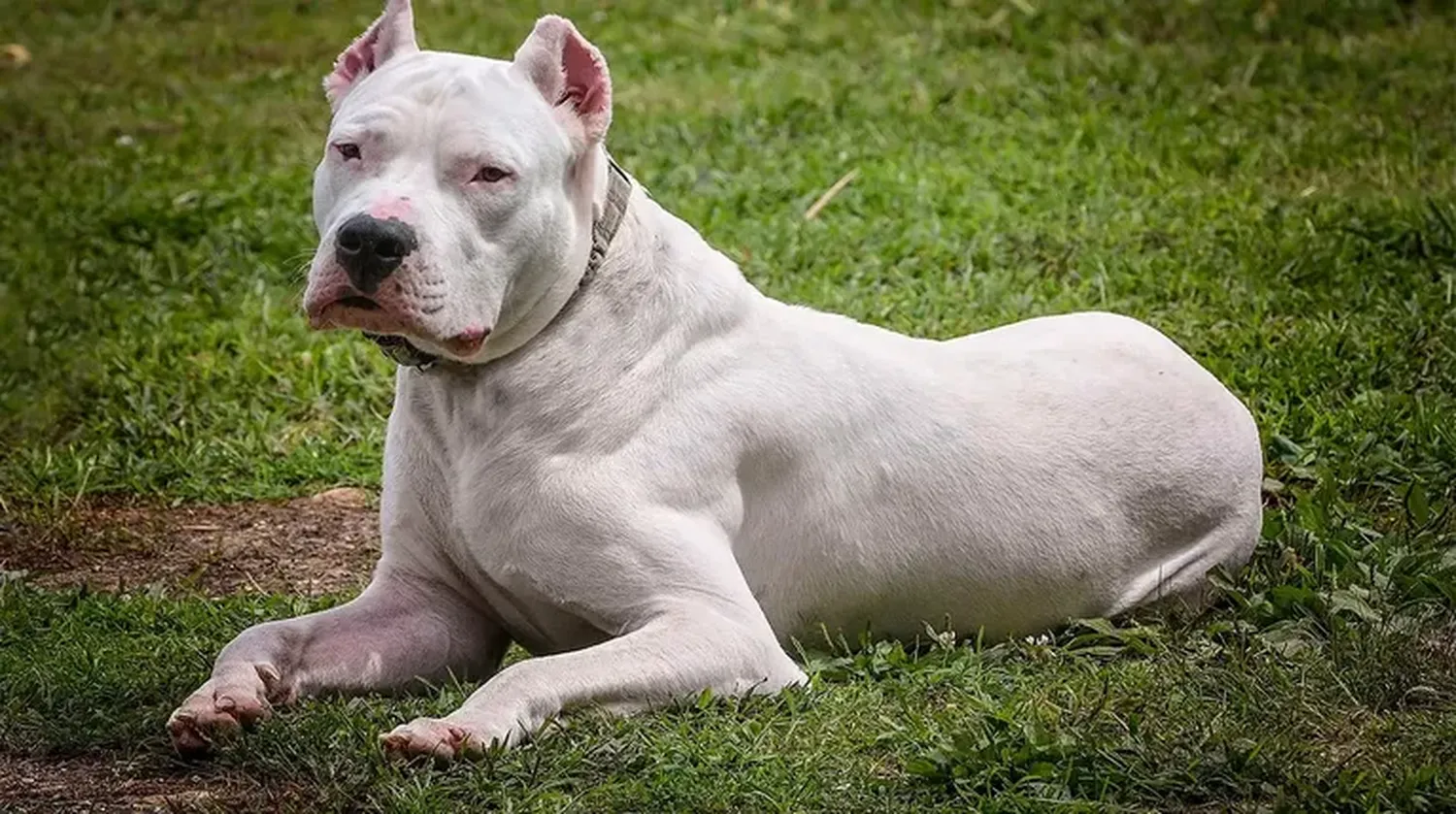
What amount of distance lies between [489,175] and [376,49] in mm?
598

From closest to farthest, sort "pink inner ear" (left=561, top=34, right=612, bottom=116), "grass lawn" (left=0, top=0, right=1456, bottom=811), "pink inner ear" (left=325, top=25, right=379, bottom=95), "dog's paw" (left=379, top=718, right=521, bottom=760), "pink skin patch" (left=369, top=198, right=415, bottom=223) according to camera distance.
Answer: "dog's paw" (left=379, top=718, right=521, bottom=760) < "grass lawn" (left=0, top=0, right=1456, bottom=811) < "pink skin patch" (left=369, top=198, right=415, bottom=223) < "pink inner ear" (left=561, top=34, right=612, bottom=116) < "pink inner ear" (left=325, top=25, right=379, bottom=95)

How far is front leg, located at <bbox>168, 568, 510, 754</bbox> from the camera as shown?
5.11 metres

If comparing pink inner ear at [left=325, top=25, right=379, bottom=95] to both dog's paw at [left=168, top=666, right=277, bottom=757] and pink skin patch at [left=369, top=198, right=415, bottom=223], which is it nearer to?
pink skin patch at [left=369, top=198, right=415, bottom=223]

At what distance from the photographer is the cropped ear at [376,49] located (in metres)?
5.45

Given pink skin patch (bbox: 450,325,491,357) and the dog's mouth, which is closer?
the dog's mouth

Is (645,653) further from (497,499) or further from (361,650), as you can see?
(361,650)

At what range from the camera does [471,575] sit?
5.46m

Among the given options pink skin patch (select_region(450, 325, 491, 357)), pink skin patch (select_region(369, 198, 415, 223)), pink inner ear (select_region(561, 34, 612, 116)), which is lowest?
pink skin patch (select_region(450, 325, 491, 357))

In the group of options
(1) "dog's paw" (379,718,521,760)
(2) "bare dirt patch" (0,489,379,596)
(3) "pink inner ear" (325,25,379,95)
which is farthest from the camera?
(2) "bare dirt patch" (0,489,379,596)

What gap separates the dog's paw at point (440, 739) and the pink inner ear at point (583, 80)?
4.69ft

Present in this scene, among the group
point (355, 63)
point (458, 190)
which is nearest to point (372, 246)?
point (458, 190)

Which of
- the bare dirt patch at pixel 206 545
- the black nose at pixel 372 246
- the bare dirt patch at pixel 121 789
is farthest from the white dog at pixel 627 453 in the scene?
the bare dirt patch at pixel 206 545

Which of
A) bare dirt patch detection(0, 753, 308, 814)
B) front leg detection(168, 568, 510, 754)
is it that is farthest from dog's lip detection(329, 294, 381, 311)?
bare dirt patch detection(0, 753, 308, 814)

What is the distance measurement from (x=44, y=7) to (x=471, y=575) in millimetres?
11022
